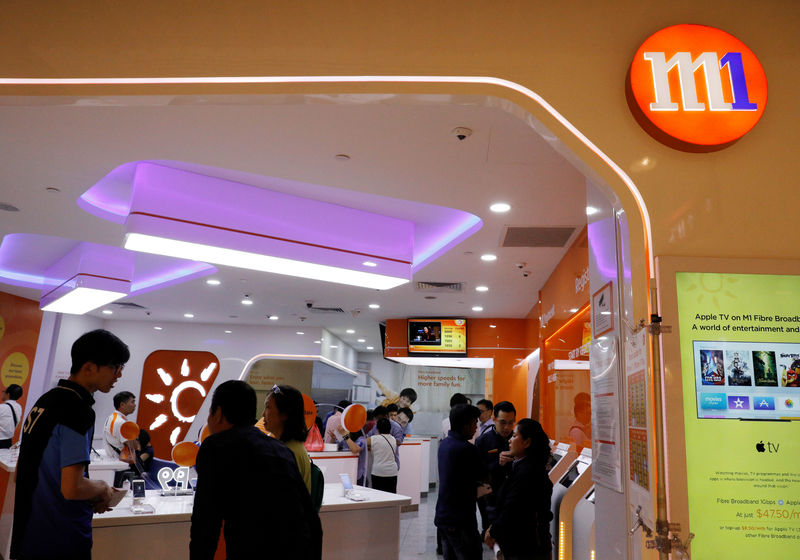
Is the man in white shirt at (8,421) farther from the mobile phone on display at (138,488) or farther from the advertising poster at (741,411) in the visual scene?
the advertising poster at (741,411)

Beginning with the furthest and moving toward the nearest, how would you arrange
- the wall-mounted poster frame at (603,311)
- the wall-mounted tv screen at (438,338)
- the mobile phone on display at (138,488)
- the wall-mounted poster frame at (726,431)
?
the wall-mounted tv screen at (438,338)
the mobile phone on display at (138,488)
the wall-mounted poster frame at (603,311)
the wall-mounted poster frame at (726,431)

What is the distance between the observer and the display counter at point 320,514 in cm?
332

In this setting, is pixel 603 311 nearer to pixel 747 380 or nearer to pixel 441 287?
pixel 747 380

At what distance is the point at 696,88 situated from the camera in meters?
2.23

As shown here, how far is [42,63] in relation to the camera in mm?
2523

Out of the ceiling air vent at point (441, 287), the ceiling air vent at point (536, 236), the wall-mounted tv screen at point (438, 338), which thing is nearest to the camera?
the ceiling air vent at point (536, 236)

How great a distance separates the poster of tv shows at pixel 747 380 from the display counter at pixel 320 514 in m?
2.76

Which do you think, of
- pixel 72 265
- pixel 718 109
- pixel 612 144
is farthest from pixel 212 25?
pixel 72 265

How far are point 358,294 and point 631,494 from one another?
6.67 metres

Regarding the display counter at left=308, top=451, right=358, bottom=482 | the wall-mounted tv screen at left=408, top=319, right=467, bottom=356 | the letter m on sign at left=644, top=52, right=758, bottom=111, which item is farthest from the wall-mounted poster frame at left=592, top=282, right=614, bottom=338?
the wall-mounted tv screen at left=408, top=319, right=467, bottom=356

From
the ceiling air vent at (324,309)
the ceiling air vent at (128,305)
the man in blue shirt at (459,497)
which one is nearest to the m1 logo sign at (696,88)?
the man in blue shirt at (459,497)

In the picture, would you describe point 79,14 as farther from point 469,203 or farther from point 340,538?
point 340,538

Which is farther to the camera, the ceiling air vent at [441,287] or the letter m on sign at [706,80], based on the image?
the ceiling air vent at [441,287]

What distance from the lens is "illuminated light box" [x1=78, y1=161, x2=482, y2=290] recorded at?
195 inches
